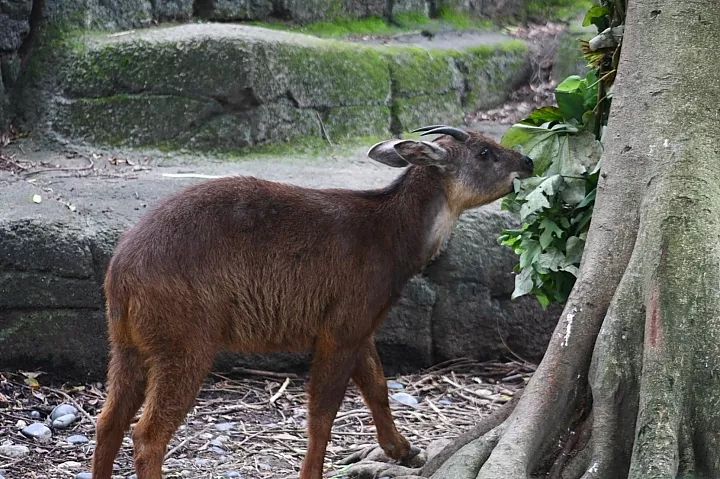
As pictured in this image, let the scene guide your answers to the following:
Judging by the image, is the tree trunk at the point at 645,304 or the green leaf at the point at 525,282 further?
the green leaf at the point at 525,282

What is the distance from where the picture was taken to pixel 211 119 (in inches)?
341

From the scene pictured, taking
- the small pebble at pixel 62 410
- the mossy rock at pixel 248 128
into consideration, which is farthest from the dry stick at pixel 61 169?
the small pebble at pixel 62 410

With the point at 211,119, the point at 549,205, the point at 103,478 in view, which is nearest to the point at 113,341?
the point at 103,478

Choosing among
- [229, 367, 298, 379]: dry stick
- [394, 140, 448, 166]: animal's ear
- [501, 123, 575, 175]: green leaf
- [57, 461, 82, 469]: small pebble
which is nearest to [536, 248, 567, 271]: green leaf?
[501, 123, 575, 175]: green leaf

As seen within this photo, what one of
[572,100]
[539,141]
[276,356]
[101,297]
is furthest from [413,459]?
[101,297]

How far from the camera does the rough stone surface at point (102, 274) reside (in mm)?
6766

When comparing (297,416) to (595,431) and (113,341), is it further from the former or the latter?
(595,431)

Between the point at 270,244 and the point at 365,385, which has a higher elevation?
the point at 270,244

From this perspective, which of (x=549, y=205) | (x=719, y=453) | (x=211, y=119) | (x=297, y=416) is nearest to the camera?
(x=719, y=453)

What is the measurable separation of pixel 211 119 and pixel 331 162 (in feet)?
3.38

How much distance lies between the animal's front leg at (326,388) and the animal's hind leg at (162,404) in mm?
685

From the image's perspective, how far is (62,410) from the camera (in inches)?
254

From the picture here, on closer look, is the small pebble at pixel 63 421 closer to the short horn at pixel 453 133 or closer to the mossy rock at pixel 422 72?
the short horn at pixel 453 133

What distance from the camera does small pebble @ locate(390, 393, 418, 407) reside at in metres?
6.97
